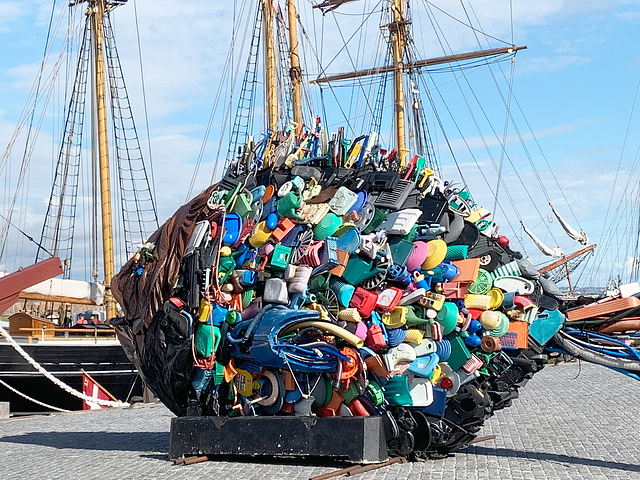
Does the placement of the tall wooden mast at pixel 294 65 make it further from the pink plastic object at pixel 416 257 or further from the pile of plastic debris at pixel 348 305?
the pink plastic object at pixel 416 257

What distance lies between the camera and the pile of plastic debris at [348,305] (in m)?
8.01

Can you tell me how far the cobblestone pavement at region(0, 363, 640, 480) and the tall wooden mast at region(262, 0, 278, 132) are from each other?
11495mm

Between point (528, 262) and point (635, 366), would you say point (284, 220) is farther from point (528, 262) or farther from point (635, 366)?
point (635, 366)

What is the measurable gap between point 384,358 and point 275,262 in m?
1.31

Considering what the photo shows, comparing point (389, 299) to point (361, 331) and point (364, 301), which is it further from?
point (361, 331)

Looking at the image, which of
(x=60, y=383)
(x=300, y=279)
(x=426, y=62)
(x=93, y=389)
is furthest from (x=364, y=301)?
(x=426, y=62)

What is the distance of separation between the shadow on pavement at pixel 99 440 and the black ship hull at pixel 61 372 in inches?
336

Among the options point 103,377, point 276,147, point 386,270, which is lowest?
point 103,377

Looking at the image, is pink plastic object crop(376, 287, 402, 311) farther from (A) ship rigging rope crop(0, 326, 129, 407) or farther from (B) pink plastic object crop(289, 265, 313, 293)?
(A) ship rigging rope crop(0, 326, 129, 407)

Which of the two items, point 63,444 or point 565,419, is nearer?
point 63,444

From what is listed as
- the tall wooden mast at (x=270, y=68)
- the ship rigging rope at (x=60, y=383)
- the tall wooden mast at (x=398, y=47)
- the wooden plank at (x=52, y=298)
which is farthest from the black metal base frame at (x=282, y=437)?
the tall wooden mast at (x=398, y=47)

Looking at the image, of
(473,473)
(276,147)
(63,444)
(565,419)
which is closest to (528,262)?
(473,473)

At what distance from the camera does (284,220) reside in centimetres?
835

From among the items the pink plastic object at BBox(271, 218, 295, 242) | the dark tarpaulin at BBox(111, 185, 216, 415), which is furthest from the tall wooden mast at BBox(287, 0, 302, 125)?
the pink plastic object at BBox(271, 218, 295, 242)
